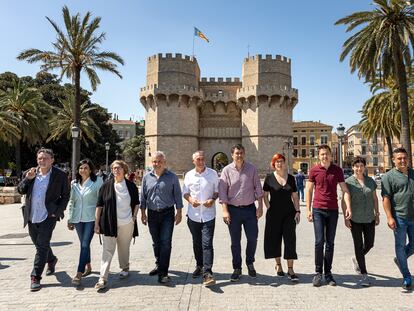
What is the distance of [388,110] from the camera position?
22.6 meters

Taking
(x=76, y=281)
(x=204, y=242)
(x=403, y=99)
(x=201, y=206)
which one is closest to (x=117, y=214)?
(x=76, y=281)

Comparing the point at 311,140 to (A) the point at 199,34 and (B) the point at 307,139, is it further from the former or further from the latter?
(A) the point at 199,34

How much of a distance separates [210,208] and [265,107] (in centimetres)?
3367

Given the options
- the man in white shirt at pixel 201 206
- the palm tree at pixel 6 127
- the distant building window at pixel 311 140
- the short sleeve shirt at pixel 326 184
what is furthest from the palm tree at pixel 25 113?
the distant building window at pixel 311 140

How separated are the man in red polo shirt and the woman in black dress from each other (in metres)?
0.26

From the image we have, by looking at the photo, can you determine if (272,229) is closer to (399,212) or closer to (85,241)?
(399,212)

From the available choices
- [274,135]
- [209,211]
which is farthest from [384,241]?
[274,135]

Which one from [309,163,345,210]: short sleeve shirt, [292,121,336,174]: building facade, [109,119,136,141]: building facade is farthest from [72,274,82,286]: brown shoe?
[109,119,136,141]: building facade

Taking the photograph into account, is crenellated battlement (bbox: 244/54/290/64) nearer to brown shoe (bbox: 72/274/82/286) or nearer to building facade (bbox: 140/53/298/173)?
building facade (bbox: 140/53/298/173)

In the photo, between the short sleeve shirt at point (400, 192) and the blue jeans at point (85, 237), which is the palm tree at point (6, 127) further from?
the short sleeve shirt at point (400, 192)

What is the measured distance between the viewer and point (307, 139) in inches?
2825

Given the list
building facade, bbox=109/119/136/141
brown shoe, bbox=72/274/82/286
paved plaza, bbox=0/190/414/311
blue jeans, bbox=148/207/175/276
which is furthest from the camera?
building facade, bbox=109/119/136/141

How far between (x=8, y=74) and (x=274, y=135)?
1200 inches

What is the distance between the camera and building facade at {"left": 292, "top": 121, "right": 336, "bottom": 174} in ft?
231
